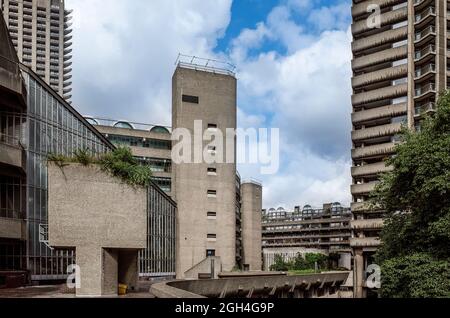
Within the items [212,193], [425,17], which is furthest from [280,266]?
[425,17]

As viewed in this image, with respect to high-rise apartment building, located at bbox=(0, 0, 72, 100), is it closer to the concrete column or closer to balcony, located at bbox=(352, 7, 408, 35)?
balcony, located at bbox=(352, 7, 408, 35)

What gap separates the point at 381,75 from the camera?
61.6 m

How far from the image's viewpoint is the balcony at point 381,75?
2359 inches

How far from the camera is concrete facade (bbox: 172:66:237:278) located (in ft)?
172

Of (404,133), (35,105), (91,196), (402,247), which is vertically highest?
(35,105)

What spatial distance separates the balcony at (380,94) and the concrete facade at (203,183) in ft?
64.2

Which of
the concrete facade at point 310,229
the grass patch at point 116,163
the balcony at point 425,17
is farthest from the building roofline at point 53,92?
the concrete facade at point 310,229

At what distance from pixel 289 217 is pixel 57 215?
12581 centimetres

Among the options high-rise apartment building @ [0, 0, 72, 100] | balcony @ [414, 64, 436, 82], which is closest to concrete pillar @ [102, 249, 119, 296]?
balcony @ [414, 64, 436, 82]

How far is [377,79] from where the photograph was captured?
203 feet

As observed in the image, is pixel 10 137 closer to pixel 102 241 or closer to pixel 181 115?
pixel 102 241

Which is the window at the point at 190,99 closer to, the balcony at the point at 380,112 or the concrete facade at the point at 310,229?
the balcony at the point at 380,112
